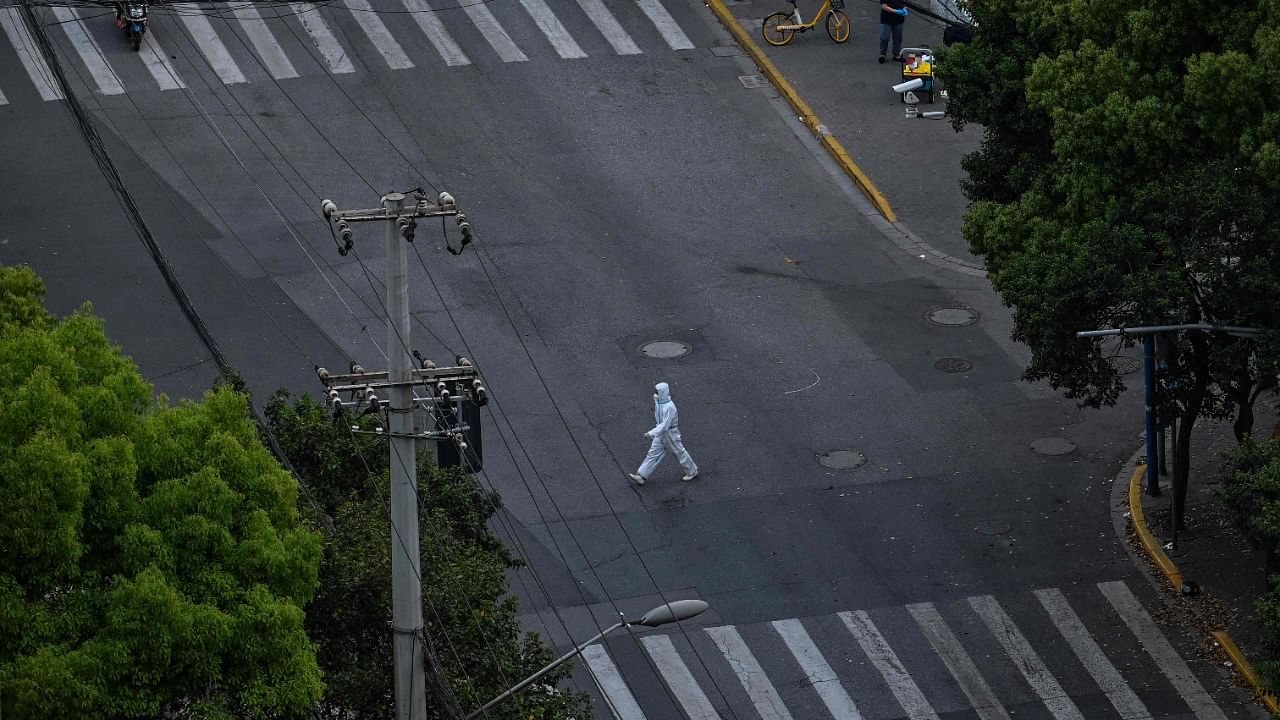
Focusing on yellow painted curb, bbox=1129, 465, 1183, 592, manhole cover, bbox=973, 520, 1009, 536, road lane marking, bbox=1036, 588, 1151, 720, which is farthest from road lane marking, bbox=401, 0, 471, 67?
road lane marking, bbox=1036, 588, 1151, 720

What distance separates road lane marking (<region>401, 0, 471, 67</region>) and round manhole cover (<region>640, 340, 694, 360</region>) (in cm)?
1170

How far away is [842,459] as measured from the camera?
25703mm

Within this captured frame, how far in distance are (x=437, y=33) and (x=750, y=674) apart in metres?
21.7

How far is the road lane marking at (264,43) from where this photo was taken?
37.2 m

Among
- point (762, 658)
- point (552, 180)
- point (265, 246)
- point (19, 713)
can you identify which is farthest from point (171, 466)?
point (552, 180)

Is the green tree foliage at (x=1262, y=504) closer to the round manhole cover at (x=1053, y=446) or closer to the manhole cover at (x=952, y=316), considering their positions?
the round manhole cover at (x=1053, y=446)

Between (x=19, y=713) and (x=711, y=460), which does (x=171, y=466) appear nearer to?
(x=19, y=713)

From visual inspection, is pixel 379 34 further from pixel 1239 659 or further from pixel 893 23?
pixel 1239 659

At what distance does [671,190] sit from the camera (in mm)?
33781

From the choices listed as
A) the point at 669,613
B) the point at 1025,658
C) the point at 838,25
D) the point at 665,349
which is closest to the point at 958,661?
the point at 1025,658

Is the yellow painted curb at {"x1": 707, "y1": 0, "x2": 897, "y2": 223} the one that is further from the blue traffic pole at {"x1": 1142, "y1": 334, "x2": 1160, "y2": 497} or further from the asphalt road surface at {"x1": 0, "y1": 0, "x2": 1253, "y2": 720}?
the blue traffic pole at {"x1": 1142, "y1": 334, "x2": 1160, "y2": 497}

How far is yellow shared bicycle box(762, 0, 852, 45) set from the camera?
3900 cm

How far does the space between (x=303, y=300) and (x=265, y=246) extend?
2.02 metres

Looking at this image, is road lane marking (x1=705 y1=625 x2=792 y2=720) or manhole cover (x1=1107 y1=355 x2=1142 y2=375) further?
manhole cover (x1=1107 y1=355 x2=1142 y2=375)
